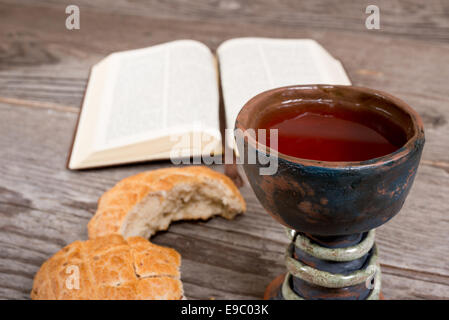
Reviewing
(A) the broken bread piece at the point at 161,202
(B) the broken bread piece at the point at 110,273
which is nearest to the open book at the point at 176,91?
(A) the broken bread piece at the point at 161,202

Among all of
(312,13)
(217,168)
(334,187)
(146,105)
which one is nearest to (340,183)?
(334,187)

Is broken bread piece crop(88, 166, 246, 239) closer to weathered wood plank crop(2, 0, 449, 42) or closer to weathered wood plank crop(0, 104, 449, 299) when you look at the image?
weathered wood plank crop(0, 104, 449, 299)

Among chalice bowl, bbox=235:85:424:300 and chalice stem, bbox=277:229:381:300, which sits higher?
chalice bowl, bbox=235:85:424:300

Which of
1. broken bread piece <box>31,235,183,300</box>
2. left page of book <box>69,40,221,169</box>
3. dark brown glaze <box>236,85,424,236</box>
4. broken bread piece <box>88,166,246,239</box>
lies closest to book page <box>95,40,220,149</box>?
left page of book <box>69,40,221,169</box>

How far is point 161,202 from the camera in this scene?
764 millimetres

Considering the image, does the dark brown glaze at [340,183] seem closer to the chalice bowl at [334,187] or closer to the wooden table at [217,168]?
the chalice bowl at [334,187]

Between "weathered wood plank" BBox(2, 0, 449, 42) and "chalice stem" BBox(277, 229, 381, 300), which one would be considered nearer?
"chalice stem" BBox(277, 229, 381, 300)

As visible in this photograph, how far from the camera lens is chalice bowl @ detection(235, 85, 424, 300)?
0.43 meters

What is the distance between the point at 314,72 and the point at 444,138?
0.33m

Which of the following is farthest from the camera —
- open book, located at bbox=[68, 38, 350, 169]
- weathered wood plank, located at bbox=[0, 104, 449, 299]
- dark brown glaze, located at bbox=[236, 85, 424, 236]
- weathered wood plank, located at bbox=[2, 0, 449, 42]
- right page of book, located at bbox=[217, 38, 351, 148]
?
weathered wood plank, located at bbox=[2, 0, 449, 42]

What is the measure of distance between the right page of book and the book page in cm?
4

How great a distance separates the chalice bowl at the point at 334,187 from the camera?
43 cm

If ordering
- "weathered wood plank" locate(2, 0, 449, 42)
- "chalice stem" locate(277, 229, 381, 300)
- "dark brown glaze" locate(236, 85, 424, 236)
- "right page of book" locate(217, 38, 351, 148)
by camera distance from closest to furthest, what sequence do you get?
"dark brown glaze" locate(236, 85, 424, 236) → "chalice stem" locate(277, 229, 381, 300) → "right page of book" locate(217, 38, 351, 148) → "weathered wood plank" locate(2, 0, 449, 42)

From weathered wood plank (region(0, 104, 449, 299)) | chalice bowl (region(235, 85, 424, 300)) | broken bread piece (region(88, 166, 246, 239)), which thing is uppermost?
chalice bowl (region(235, 85, 424, 300))
